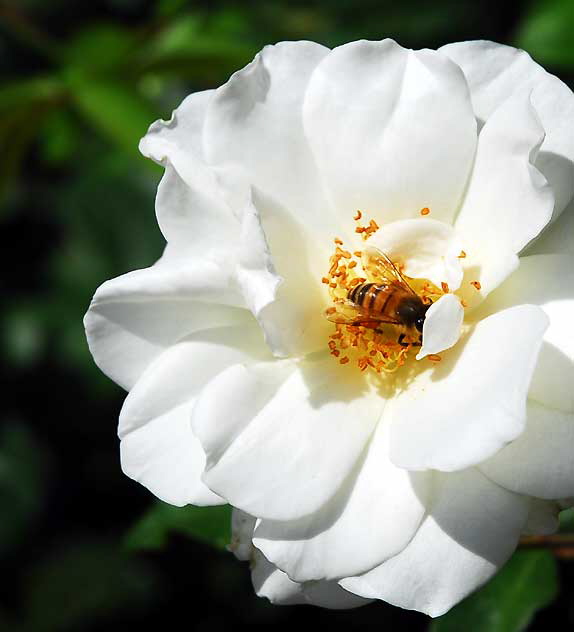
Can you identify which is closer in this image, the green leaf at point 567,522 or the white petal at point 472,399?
the white petal at point 472,399

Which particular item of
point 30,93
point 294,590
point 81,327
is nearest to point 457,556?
point 294,590

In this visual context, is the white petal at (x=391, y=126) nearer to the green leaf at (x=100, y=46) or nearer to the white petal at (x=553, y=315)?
the white petal at (x=553, y=315)

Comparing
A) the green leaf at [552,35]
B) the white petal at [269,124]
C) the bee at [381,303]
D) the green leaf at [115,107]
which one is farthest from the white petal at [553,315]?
the green leaf at [115,107]

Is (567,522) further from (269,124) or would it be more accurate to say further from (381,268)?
(269,124)

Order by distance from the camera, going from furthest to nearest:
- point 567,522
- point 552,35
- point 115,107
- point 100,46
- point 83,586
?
point 83,586, point 100,46, point 115,107, point 552,35, point 567,522

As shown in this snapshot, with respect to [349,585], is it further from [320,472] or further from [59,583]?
[59,583]

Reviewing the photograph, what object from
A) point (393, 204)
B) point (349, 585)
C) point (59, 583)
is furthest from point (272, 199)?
point (59, 583)

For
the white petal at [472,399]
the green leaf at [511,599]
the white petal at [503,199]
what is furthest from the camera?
the green leaf at [511,599]
